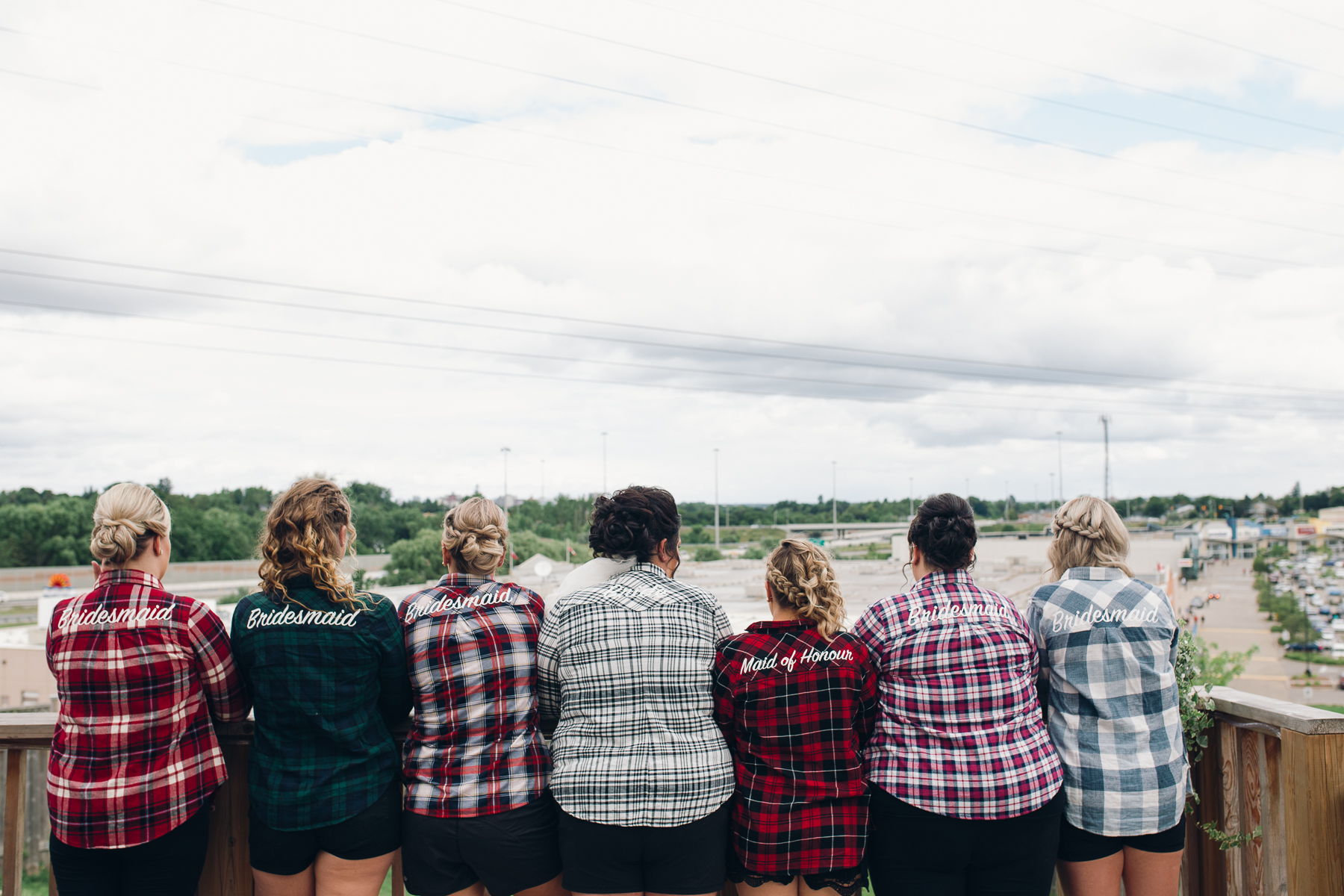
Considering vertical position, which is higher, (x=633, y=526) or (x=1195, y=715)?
(x=633, y=526)

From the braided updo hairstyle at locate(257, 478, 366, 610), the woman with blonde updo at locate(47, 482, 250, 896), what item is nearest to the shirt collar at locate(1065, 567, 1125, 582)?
the braided updo hairstyle at locate(257, 478, 366, 610)

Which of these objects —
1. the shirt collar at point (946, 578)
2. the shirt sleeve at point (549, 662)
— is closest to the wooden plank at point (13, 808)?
the shirt sleeve at point (549, 662)

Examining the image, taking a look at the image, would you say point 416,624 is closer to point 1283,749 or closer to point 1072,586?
point 1072,586

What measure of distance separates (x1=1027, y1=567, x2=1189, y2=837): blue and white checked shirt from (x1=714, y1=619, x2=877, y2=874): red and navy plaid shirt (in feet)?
2.57

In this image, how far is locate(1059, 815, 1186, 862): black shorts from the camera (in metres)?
2.78

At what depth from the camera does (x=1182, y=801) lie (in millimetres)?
2762

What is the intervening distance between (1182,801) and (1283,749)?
1.74 feet

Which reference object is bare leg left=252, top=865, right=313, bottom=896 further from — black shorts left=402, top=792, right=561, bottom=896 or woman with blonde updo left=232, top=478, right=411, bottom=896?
black shorts left=402, top=792, right=561, bottom=896

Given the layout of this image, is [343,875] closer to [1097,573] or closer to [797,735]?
[797,735]

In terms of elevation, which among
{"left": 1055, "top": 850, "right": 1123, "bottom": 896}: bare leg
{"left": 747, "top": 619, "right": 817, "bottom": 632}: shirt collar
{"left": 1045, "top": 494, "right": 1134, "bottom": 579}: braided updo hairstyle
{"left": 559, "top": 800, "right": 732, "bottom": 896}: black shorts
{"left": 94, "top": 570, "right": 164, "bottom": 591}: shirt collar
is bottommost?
{"left": 1055, "top": 850, "right": 1123, "bottom": 896}: bare leg

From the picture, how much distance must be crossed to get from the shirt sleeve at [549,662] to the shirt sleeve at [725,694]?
51 centimetres

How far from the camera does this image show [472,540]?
2650 mm

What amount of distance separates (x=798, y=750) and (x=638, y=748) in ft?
1.66

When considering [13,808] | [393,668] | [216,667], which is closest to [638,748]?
[393,668]
